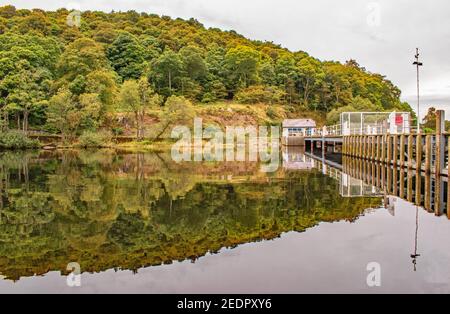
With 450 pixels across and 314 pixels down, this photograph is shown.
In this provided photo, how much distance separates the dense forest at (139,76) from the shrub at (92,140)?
2.01 metres

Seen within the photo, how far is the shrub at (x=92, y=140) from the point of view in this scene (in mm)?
54031

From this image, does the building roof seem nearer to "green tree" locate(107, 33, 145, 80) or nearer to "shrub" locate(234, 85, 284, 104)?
"shrub" locate(234, 85, 284, 104)

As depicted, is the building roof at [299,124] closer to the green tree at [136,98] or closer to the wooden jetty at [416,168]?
the green tree at [136,98]

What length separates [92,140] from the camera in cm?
5412

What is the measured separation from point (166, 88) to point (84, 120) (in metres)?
34.5

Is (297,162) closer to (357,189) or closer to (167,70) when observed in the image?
(357,189)

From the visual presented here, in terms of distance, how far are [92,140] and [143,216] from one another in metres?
46.2

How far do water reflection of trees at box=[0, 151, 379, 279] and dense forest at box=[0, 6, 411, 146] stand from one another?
40.3m

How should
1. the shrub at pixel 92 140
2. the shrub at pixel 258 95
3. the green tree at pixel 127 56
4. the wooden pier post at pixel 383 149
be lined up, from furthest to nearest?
the green tree at pixel 127 56, the shrub at pixel 258 95, the shrub at pixel 92 140, the wooden pier post at pixel 383 149

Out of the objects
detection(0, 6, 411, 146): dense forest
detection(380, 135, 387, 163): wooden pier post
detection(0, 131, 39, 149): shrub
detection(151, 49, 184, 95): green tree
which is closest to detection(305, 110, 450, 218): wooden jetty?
detection(380, 135, 387, 163): wooden pier post

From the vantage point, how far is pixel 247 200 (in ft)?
42.3

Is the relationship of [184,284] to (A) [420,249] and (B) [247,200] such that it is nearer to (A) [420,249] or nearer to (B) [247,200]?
(A) [420,249]

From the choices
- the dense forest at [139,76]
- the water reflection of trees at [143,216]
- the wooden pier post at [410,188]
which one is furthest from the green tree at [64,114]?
the wooden pier post at [410,188]
